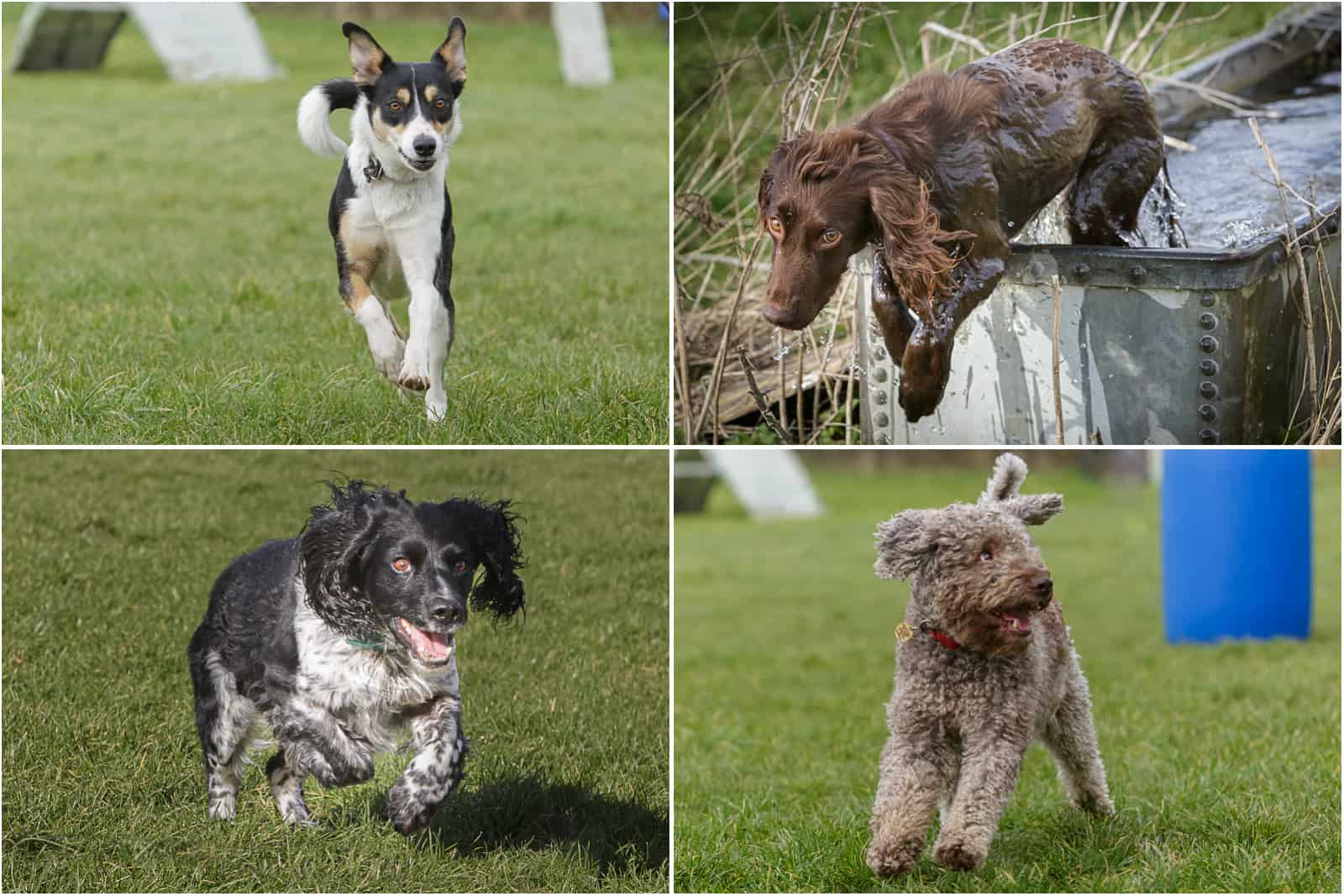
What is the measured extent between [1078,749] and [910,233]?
1.86 metres

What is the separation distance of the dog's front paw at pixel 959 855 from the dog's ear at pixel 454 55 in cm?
263

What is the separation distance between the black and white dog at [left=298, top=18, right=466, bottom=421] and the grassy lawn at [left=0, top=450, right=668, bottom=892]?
1.71 ft

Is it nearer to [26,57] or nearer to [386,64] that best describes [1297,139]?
[386,64]

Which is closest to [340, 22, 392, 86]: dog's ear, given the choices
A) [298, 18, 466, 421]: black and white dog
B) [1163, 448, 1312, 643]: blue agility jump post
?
[298, 18, 466, 421]: black and white dog

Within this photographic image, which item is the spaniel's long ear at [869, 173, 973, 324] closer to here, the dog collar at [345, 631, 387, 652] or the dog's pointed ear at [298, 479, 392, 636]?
the dog's pointed ear at [298, 479, 392, 636]

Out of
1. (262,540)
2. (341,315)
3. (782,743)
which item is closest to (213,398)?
(262,540)

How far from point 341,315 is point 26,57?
9.87 metres

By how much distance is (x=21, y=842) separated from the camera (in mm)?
4320

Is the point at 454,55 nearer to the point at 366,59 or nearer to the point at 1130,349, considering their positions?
the point at 366,59

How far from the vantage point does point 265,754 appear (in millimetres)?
4480

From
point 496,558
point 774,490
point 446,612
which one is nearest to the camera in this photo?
point 446,612

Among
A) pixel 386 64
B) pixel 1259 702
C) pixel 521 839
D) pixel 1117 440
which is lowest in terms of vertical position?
pixel 1259 702

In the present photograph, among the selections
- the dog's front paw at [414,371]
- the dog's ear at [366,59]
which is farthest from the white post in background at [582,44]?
the dog's front paw at [414,371]

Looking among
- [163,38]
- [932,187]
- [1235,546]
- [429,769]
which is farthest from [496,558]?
[163,38]
